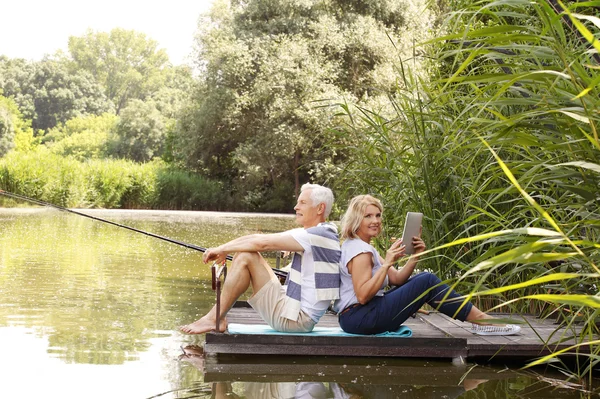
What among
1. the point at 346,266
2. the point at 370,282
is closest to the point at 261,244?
the point at 346,266

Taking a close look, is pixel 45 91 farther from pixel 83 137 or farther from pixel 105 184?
pixel 105 184

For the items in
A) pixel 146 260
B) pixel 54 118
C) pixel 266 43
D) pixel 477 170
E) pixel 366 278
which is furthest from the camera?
pixel 54 118

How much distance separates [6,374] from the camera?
423 cm

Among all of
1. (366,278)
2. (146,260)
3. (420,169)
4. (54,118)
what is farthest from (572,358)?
(54,118)

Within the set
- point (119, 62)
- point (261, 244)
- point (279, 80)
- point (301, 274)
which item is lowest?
point (301, 274)

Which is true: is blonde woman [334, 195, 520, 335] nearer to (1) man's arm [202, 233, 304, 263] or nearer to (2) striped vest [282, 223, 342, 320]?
(2) striped vest [282, 223, 342, 320]

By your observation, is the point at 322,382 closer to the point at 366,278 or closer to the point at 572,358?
the point at 366,278

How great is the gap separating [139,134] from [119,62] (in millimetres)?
30728

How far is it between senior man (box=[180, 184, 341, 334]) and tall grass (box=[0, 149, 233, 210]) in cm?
2067

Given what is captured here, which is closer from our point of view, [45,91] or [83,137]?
[83,137]

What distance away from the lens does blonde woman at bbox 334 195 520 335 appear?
4.62 m

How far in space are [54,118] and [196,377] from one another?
60.4 m

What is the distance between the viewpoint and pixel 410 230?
183 inches

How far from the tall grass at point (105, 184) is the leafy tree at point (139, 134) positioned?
47.3ft
